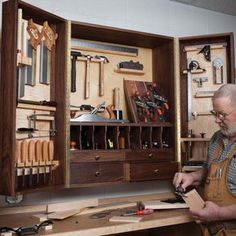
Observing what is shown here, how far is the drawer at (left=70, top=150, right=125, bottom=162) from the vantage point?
1937mm

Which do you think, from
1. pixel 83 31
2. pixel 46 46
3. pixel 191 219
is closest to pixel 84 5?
pixel 83 31

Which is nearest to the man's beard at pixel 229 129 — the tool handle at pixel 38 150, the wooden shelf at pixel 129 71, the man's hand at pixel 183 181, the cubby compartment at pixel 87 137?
the man's hand at pixel 183 181

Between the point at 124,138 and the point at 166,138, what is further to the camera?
the point at 166,138

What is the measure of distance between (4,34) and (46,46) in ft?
0.96

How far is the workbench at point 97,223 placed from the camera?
155cm

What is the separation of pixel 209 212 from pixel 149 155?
2.09ft

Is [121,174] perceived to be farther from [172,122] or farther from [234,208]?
[234,208]

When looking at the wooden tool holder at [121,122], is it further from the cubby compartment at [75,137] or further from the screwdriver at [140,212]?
the screwdriver at [140,212]

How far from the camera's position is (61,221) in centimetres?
172

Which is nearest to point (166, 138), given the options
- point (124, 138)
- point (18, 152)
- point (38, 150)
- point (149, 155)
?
point (149, 155)

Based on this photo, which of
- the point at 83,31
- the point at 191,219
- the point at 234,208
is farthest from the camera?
the point at 83,31

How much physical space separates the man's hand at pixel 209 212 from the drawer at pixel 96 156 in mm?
581

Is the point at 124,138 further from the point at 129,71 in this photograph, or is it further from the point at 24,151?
the point at 24,151

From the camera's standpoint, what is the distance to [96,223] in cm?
167
